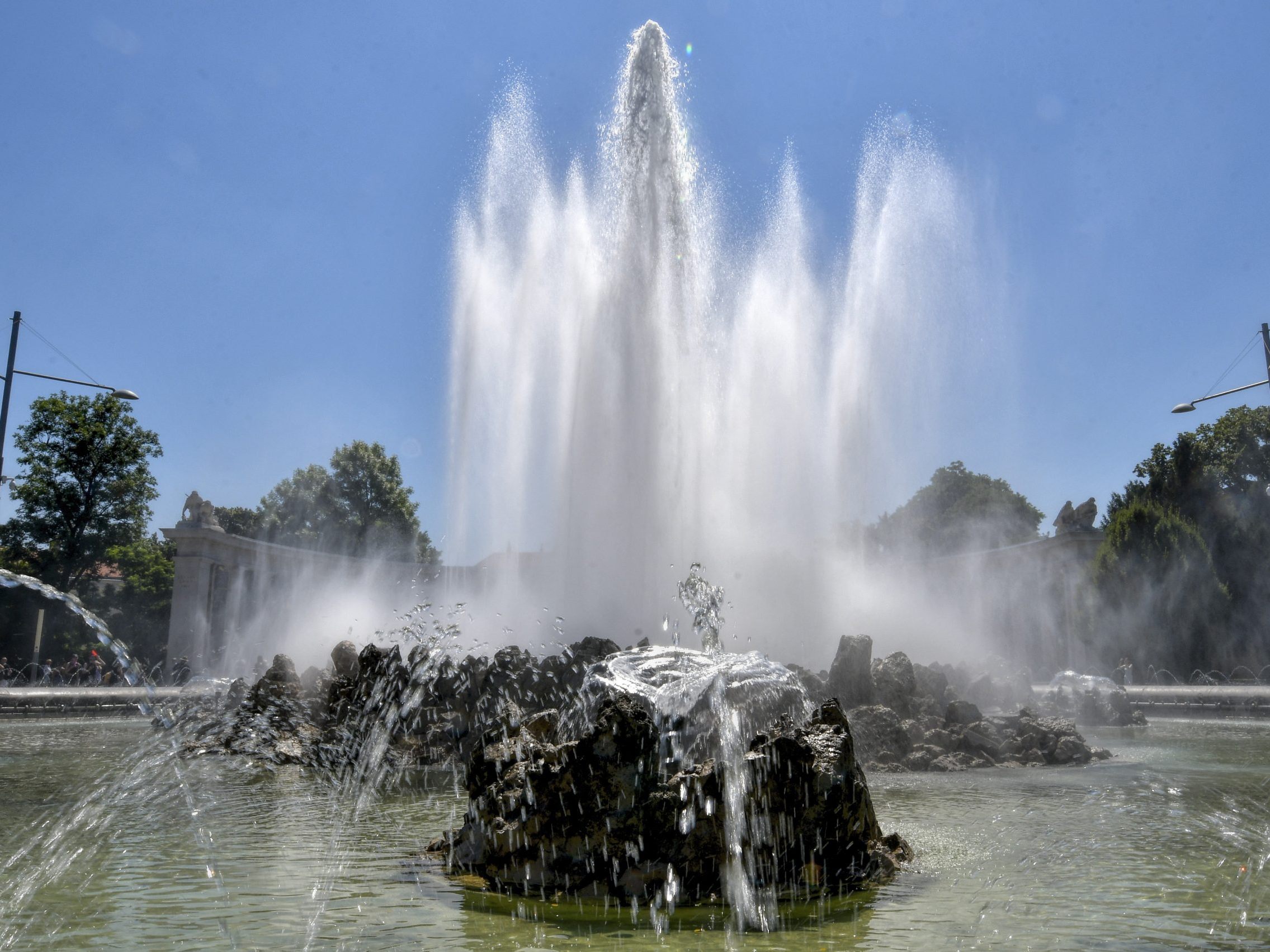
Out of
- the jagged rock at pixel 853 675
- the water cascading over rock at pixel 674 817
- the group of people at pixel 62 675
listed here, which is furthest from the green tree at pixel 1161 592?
the group of people at pixel 62 675

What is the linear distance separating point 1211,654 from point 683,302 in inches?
1138

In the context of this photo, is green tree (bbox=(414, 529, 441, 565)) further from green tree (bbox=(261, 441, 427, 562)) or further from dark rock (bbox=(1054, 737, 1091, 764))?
dark rock (bbox=(1054, 737, 1091, 764))

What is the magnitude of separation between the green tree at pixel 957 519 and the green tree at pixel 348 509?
36.8 m

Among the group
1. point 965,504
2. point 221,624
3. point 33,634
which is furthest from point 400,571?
point 965,504

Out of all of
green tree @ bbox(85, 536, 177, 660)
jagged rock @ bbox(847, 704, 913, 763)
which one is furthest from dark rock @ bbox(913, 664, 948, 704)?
green tree @ bbox(85, 536, 177, 660)

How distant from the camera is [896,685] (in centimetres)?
1603

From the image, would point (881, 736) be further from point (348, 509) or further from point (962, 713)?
point (348, 509)

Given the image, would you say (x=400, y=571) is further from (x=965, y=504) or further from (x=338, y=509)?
(x=965, y=504)

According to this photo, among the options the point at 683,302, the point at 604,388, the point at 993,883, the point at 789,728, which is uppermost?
the point at 683,302

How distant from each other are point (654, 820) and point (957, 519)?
75966mm

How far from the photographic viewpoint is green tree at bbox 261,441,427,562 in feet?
238

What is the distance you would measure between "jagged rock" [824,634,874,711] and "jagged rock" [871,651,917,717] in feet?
0.51

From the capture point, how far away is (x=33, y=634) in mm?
47062

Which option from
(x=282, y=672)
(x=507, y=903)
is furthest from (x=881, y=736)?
(x=282, y=672)
